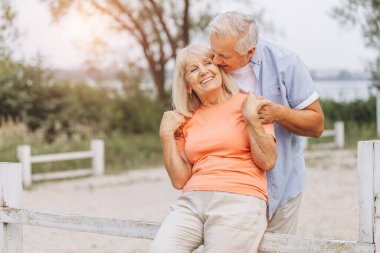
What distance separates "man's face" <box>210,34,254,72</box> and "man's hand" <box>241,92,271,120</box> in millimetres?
184

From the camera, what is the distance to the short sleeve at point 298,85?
361cm

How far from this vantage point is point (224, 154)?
11.3 feet

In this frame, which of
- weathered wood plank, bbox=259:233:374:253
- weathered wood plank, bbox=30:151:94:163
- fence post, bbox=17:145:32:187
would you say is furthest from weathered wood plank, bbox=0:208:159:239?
weathered wood plank, bbox=30:151:94:163

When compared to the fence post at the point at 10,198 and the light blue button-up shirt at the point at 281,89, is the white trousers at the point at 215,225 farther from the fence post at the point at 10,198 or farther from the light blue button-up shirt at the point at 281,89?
the fence post at the point at 10,198

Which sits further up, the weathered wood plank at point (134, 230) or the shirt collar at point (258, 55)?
the shirt collar at point (258, 55)

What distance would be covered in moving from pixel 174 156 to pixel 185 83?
1.14 feet

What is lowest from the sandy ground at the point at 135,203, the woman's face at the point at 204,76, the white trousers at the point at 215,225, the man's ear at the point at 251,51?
the sandy ground at the point at 135,203

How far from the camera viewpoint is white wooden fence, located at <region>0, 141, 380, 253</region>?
3154 mm

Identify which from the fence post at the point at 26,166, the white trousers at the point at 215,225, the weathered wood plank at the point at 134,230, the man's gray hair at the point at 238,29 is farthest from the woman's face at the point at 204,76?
the fence post at the point at 26,166

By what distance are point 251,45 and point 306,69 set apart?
34 centimetres

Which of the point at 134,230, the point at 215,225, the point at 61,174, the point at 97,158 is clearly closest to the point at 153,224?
the point at 134,230

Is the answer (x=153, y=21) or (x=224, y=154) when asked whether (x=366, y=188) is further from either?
(x=153, y=21)

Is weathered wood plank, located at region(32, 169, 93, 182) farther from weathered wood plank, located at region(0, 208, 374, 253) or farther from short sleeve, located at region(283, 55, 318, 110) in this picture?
short sleeve, located at region(283, 55, 318, 110)

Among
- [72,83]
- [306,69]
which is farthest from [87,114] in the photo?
[306,69]
